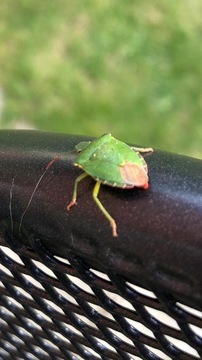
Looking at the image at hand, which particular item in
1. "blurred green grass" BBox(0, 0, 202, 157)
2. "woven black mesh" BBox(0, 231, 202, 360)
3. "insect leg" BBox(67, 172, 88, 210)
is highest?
"blurred green grass" BBox(0, 0, 202, 157)

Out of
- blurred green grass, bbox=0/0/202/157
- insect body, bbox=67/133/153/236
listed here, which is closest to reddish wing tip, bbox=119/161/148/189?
insect body, bbox=67/133/153/236

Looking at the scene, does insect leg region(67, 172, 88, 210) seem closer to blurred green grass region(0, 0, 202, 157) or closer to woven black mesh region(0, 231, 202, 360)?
woven black mesh region(0, 231, 202, 360)

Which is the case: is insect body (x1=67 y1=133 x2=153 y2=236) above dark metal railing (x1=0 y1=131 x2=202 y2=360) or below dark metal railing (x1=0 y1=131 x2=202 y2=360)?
above

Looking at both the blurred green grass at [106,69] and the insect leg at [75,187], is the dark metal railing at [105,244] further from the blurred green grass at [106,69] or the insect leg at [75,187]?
the blurred green grass at [106,69]

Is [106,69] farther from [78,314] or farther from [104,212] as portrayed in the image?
[104,212]

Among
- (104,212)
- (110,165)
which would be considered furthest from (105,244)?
(110,165)

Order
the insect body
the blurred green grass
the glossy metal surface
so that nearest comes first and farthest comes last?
the glossy metal surface < the insect body < the blurred green grass

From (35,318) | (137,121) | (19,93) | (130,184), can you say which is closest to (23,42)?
(19,93)
